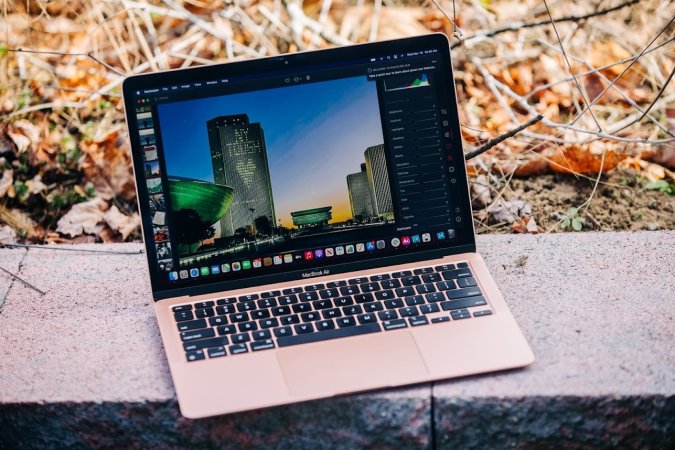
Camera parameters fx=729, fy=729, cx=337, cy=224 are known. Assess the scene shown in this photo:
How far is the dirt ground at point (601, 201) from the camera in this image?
6.61ft

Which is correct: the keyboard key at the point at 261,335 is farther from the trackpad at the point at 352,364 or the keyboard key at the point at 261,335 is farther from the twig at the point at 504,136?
the twig at the point at 504,136

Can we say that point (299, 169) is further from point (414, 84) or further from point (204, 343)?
point (204, 343)

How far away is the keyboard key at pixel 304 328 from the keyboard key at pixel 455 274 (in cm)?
30

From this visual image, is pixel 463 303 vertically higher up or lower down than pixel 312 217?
lower down

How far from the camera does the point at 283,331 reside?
1403 mm

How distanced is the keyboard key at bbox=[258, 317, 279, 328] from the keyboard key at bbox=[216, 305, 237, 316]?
0.23 feet

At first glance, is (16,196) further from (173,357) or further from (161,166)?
(173,357)

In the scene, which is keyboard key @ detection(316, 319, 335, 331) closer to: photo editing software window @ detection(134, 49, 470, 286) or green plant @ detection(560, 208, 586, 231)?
photo editing software window @ detection(134, 49, 470, 286)

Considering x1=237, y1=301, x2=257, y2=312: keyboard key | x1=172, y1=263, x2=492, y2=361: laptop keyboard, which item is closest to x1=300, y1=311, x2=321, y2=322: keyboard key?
x1=172, y1=263, x2=492, y2=361: laptop keyboard

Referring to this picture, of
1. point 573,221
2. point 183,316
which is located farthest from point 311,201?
point 573,221

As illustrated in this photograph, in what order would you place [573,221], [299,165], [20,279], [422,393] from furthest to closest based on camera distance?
[573,221] → [20,279] → [299,165] → [422,393]

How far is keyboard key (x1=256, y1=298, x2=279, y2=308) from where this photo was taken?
4.80ft

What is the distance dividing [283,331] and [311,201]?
0.29 metres

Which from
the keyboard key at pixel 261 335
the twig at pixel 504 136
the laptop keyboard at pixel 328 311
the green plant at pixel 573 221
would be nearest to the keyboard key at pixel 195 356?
the laptop keyboard at pixel 328 311
